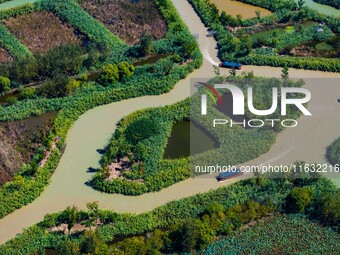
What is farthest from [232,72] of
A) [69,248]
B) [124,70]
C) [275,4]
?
Result: [69,248]

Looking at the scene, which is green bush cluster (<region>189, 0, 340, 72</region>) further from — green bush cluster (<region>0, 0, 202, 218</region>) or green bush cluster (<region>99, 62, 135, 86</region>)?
green bush cluster (<region>99, 62, 135, 86</region>)

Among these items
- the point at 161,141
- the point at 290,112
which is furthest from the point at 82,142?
the point at 290,112

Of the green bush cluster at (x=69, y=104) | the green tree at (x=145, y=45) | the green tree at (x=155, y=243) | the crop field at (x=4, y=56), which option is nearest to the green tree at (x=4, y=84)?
the green bush cluster at (x=69, y=104)

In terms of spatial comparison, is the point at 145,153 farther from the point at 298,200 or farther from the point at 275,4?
the point at 275,4

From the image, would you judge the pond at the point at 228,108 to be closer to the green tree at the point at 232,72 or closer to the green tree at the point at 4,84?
the green tree at the point at 232,72

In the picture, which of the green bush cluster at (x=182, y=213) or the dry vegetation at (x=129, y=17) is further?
the dry vegetation at (x=129, y=17)
